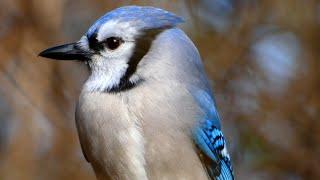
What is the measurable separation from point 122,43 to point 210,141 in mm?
371

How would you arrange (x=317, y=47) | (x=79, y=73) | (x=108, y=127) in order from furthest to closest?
(x=317, y=47), (x=79, y=73), (x=108, y=127)

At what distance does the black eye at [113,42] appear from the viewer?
2371mm

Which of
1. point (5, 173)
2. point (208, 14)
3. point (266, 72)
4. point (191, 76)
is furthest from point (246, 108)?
point (191, 76)

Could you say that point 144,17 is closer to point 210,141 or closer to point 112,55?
point 112,55

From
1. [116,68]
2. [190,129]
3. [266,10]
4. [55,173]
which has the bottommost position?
[55,173]

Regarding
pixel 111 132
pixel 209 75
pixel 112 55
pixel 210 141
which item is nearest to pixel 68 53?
pixel 112 55

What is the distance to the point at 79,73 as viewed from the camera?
405cm

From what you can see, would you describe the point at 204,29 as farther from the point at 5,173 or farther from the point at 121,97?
the point at 121,97

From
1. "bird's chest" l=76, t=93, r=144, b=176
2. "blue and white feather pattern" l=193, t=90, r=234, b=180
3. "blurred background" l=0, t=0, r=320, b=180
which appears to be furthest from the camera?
"blurred background" l=0, t=0, r=320, b=180

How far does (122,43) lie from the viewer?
237 cm

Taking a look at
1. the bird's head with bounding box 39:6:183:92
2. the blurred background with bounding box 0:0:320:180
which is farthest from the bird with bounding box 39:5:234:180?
the blurred background with bounding box 0:0:320:180

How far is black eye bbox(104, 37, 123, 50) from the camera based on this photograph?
93.4 inches

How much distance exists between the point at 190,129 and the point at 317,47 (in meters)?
2.30

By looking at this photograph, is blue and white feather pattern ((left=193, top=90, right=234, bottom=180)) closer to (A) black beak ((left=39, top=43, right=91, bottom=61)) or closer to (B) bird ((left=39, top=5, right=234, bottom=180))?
(B) bird ((left=39, top=5, right=234, bottom=180))
